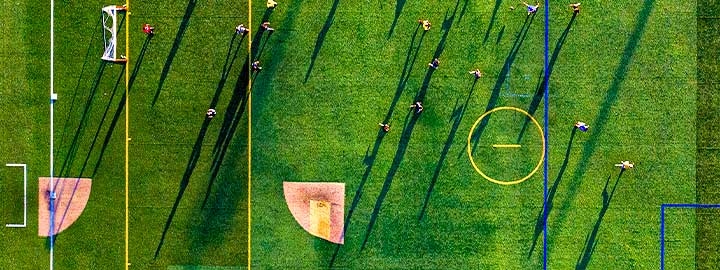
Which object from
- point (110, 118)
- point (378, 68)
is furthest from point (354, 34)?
point (110, 118)

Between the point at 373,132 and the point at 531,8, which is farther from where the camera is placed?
the point at 373,132

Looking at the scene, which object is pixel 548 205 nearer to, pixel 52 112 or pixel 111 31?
pixel 111 31

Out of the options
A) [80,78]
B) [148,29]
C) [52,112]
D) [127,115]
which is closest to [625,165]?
[148,29]

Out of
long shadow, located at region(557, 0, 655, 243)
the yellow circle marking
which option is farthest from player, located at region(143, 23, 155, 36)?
long shadow, located at region(557, 0, 655, 243)

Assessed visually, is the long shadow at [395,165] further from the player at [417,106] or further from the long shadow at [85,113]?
the long shadow at [85,113]

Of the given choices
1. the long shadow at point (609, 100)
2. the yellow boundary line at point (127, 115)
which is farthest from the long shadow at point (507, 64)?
the yellow boundary line at point (127, 115)

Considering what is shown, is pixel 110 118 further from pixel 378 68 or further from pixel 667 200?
pixel 667 200
